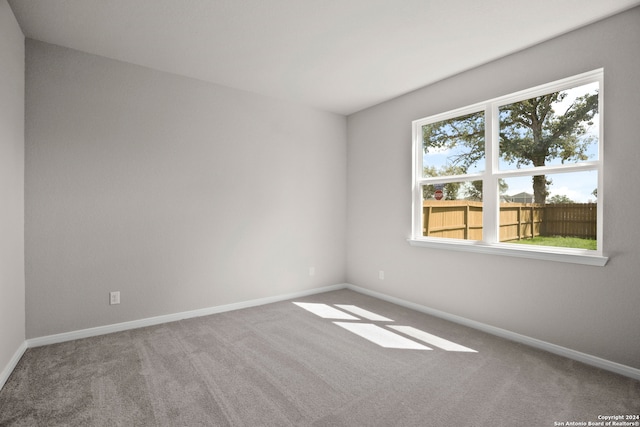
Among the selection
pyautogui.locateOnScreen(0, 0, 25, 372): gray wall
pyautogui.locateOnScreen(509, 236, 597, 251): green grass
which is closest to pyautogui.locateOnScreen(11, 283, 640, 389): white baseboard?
pyautogui.locateOnScreen(0, 0, 25, 372): gray wall

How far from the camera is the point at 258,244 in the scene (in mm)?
3986

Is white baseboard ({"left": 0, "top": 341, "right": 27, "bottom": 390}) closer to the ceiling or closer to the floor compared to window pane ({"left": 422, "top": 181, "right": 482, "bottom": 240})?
closer to the floor

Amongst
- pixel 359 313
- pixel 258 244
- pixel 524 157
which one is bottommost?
pixel 359 313

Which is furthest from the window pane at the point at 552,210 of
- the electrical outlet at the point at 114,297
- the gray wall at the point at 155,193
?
the electrical outlet at the point at 114,297

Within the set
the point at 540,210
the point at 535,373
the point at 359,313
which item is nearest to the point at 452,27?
the point at 540,210

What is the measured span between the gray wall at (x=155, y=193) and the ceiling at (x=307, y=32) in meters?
0.37

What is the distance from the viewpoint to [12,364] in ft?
7.56

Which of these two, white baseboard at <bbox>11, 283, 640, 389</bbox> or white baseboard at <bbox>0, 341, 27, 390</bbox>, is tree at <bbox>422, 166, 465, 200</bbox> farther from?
white baseboard at <bbox>0, 341, 27, 390</bbox>

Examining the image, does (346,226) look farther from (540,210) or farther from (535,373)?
(535,373)

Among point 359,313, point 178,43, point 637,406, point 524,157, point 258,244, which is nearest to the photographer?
point 637,406

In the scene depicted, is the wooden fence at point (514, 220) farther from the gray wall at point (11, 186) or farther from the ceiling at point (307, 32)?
the gray wall at point (11, 186)

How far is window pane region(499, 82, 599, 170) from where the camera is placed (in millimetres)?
2576

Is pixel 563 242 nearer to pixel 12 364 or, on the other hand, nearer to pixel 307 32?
pixel 307 32

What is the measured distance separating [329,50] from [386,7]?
731 mm
